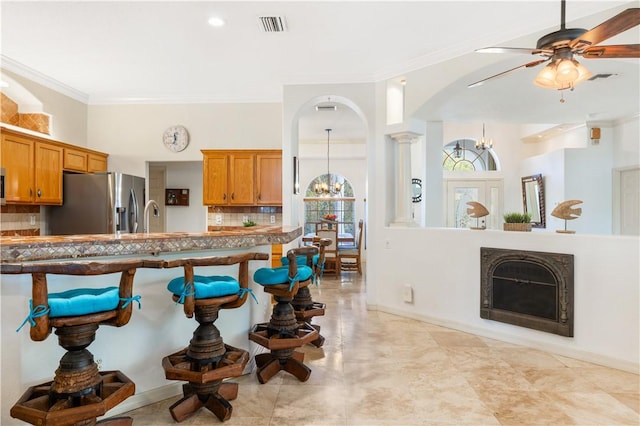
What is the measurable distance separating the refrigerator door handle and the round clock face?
979mm

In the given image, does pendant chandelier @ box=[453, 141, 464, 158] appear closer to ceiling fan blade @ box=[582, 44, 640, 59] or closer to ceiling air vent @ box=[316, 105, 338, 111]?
ceiling air vent @ box=[316, 105, 338, 111]

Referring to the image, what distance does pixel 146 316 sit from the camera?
2332 mm

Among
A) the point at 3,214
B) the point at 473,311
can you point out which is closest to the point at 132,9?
the point at 3,214

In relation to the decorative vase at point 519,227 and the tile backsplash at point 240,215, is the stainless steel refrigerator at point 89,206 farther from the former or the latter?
the decorative vase at point 519,227

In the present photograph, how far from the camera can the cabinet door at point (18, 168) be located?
12.6 feet

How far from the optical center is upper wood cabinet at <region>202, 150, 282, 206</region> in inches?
211

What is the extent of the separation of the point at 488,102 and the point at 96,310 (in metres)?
5.26

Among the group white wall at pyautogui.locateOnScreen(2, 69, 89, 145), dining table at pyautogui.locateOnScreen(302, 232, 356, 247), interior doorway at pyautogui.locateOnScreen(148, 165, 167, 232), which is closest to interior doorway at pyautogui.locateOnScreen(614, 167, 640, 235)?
dining table at pyautogui.locateOnScreen(302, 232, 356, 247)

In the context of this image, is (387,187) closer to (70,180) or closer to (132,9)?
(132,9)

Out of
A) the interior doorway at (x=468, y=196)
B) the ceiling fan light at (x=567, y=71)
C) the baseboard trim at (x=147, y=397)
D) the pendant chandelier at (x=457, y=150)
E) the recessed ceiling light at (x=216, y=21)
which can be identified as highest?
the recessed ceiling light at (x=216, y=21)

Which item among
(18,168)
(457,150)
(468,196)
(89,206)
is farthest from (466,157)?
(18,168)

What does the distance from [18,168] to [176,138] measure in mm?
2068

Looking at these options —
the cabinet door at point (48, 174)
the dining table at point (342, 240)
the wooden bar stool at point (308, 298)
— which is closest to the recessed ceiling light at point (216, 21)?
the wooden bar stool at point (308, 298)

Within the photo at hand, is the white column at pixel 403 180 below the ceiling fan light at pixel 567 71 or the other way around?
below
